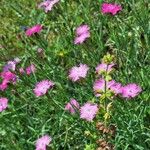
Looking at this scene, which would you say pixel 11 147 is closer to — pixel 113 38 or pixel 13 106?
pixel 13 106

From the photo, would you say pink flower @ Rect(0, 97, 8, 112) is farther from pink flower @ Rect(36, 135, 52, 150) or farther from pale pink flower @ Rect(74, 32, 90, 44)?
pale pink flower @ Rect(74, 32, 90, 44)

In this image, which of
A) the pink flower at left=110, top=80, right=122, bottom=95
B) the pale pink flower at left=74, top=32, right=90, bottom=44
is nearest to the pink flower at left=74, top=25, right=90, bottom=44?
the pale pink flower at left=74, top=32, right=90, bottom=44

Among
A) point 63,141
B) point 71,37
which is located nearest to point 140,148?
point 63,141

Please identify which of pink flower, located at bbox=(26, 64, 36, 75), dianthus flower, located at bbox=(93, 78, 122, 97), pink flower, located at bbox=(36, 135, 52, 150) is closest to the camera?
dianthus flower, located at bbox=(93, 78, 122, 97)

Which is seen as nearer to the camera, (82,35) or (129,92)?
(129,92)

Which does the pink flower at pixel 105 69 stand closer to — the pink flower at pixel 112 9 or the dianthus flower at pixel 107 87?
the dianthus flower at pixel 107 87

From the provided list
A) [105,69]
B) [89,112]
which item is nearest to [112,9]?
[105,69]

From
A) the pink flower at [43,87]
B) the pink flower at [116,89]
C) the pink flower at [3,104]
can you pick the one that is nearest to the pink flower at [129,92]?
the pink flower at [116,89]

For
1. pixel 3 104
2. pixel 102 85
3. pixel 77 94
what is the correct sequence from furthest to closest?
1. pixel 77 94
2. pixel 3 104
3. pixel 102 85

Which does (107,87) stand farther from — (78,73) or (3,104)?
(3,104)
